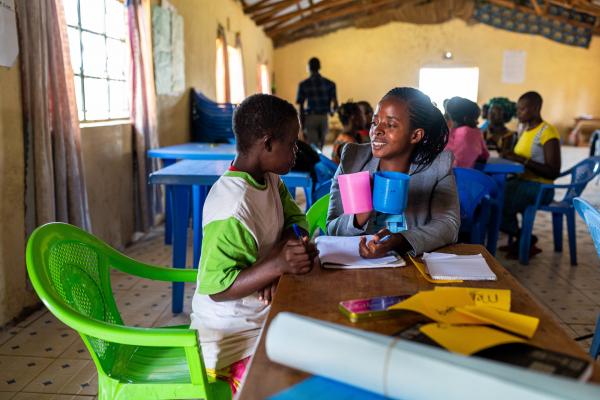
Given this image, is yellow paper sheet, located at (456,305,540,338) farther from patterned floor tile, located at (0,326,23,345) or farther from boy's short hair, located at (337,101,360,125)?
boy's short hair, located at (337,101,360,125)

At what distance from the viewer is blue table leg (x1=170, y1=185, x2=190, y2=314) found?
2721 millimetres

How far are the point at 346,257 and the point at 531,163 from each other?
2.95 meters

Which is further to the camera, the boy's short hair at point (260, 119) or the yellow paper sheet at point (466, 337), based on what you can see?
the boy's short hair at point (260, 119)

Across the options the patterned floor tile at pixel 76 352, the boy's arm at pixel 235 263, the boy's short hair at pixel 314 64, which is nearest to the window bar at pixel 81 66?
the patterned floor tile at pixel 76 352

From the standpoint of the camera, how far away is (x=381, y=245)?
1360 millimetres

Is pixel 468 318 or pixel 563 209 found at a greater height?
pixel 468 318

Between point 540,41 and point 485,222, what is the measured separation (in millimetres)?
11300

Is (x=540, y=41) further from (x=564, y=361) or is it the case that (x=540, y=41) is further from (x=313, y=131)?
(x=564, y=361)

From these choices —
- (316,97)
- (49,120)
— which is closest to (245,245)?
(49,120)

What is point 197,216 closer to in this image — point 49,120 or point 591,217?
point 49,120

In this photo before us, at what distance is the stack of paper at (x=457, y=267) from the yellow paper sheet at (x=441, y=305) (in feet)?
0.63

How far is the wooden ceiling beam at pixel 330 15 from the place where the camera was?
1232cm

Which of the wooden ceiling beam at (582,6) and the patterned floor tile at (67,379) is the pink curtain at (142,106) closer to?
the patterned floor tile at (67,379)

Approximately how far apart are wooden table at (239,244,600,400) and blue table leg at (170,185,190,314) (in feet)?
5.28
